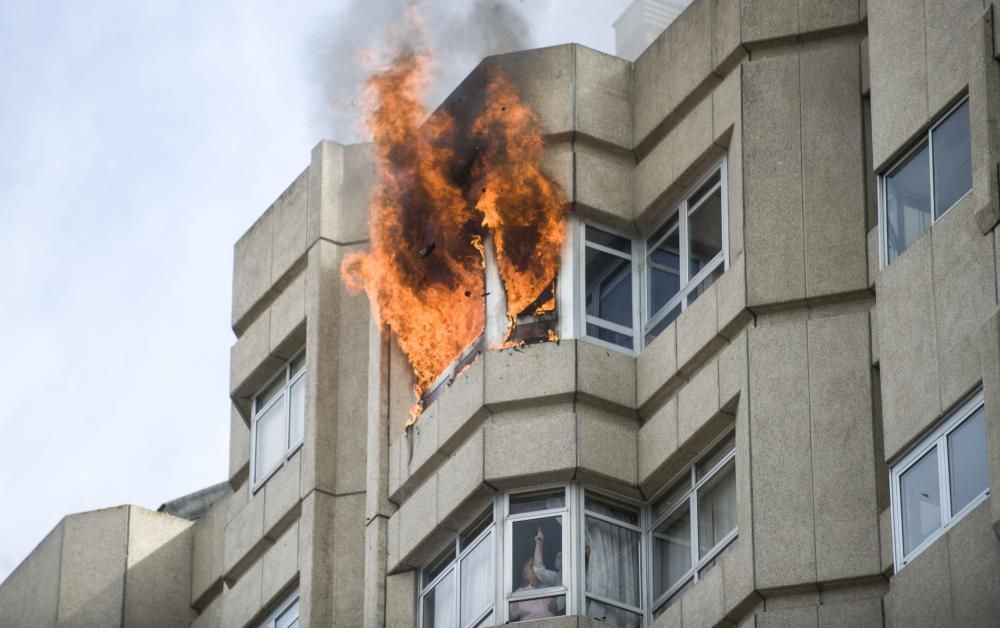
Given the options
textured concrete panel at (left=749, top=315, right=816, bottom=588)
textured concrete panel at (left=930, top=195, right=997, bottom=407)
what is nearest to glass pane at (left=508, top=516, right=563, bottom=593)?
textured concrete panel at (left=749, top=315, right=816, bottom=588)

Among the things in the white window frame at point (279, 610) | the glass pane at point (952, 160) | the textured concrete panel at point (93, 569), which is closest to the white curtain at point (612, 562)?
the white window frame at point (279, 610)

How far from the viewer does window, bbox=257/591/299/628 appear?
3694cm

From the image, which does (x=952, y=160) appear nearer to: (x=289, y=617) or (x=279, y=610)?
(x=289, y=617)

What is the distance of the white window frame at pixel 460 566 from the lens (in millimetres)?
32594

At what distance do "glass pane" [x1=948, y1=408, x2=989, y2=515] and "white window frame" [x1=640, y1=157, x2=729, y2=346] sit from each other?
5.95 metres

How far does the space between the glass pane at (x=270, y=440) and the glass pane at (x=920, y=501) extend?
13.4m

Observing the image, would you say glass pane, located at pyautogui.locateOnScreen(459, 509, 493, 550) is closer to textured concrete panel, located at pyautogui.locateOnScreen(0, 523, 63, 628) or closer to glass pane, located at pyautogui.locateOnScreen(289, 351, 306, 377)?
glass pane, located at pyautogui.locateOnScreen(289, 351, 306, 377)

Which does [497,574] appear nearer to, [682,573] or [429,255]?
[682,573]

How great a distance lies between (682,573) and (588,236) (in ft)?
17.5

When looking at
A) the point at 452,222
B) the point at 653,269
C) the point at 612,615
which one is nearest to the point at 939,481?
→ the point at 612,615

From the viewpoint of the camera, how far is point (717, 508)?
104 feet

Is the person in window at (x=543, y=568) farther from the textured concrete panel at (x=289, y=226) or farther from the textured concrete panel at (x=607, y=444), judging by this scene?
the textured concrete panel at (x=289, y=226)

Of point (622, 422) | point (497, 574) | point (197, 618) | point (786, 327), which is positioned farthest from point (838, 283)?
point (197, 618)

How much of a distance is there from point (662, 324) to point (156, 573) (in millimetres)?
12317
